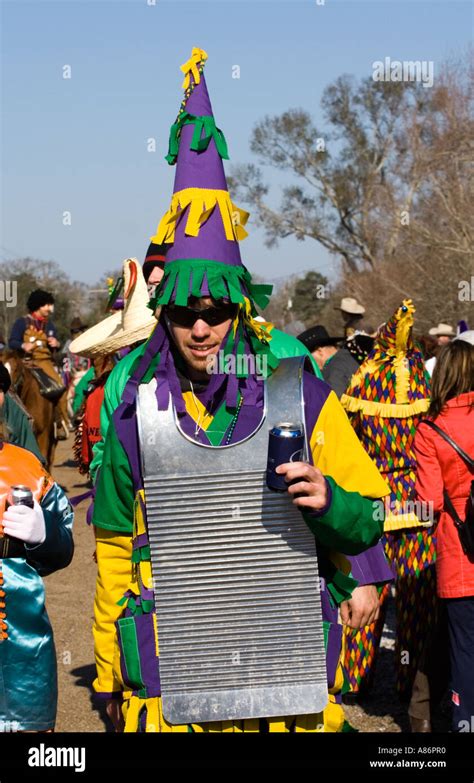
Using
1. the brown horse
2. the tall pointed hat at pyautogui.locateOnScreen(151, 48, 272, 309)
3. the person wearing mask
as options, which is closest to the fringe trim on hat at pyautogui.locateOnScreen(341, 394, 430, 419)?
the person wearing mask

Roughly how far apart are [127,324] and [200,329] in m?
2.66

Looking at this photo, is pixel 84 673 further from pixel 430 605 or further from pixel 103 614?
pixel 103 614

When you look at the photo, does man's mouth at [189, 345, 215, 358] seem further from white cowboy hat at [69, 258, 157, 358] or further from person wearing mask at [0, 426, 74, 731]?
white cowboy hat at [69, 258, 157, 358]

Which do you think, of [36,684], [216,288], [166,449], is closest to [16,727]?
[36,684]

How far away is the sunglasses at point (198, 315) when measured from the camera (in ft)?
10.2

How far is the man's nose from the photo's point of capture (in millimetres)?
3067

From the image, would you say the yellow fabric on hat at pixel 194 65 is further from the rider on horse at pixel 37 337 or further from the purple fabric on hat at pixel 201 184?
the rider on horse at pixel 37 337

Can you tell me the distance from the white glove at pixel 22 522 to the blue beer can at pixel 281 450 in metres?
1.01

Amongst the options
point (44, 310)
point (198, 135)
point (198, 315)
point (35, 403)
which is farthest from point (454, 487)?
point (44, 310)

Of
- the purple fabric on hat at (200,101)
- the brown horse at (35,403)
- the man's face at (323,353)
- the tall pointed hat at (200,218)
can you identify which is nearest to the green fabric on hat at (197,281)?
the tall pointed hat at (200,218)

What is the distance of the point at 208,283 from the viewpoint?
10.1 feet

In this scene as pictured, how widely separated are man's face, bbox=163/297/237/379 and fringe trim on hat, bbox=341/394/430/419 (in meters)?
3.38

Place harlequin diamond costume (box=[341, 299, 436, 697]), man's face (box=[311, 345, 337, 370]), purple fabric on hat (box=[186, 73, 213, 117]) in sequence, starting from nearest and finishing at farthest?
purple fabric on hat (box=[186, 73, 213, 117])
harlequin diamond costume (box=[341, 299, 436, 697])
man's face (box=[311, 345, 337, 370])
